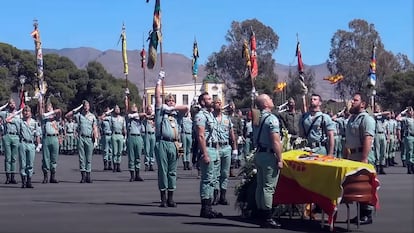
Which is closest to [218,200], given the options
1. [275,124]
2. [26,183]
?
[275,124]

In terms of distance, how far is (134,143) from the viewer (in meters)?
21.0

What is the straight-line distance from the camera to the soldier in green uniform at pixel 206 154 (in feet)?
40.6

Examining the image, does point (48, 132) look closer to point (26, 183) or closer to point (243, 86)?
point (26, 183)

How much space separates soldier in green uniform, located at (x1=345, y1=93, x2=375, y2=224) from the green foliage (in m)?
51.5

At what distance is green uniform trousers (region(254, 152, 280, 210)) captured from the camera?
11.1m

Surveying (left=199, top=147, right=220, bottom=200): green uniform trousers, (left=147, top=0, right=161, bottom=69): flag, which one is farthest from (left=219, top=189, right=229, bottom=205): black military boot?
(left=147, top=0, right=161, bottom=69): flag

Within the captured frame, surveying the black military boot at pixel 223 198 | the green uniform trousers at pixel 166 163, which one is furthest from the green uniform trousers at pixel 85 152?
the black military boot at pixel 223 198

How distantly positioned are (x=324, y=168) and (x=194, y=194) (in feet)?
20.6

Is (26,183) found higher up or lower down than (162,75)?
lower down

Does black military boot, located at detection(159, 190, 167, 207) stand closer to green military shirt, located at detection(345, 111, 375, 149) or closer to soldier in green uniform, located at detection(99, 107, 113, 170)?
green military shirt, located at detection(345, 111, 375, 149)

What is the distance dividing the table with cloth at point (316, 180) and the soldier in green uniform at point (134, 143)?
9.26 m

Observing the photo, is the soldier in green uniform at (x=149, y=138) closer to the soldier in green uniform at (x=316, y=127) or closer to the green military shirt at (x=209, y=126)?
the green military shirt at (x=209, y=126)

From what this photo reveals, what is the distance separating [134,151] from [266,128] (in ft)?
32.7

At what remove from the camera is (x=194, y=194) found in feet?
54.5
